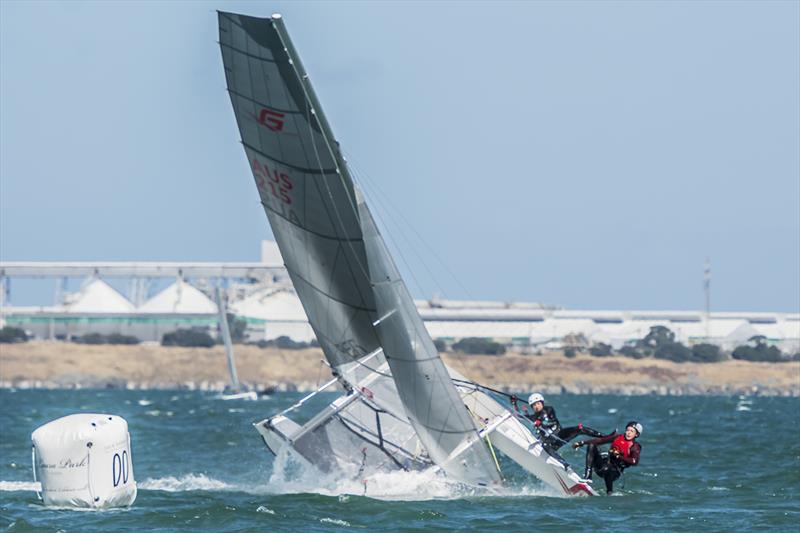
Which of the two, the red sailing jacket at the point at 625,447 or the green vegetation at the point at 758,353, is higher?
the green vegetation at the point at 758,353

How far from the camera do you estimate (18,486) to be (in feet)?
80.3

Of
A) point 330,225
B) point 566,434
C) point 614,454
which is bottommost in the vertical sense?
point 614,454

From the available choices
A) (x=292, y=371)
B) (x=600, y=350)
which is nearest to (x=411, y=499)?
(x=292, y=371)

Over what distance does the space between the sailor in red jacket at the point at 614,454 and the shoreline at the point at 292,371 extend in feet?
305

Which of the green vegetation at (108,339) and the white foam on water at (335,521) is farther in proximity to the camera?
the green vegetation at (108,339)

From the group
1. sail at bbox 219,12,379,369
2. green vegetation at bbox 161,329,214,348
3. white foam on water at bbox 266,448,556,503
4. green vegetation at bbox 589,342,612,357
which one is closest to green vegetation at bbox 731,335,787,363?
green vegetation at bbox 589,342,612,357

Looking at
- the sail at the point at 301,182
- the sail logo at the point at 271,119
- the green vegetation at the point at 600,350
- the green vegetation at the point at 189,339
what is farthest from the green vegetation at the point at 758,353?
the sail logo at the point at 271,119

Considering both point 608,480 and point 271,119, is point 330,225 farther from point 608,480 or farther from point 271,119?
point 608,480

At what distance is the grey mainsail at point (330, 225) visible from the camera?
20.2 metres

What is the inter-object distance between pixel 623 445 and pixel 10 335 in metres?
109

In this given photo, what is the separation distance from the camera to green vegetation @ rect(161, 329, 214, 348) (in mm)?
124812

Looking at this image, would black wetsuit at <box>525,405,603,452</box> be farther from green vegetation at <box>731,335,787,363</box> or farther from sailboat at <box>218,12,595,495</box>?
green vegetation at <box>731,335,787,363</box>

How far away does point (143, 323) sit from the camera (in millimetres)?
130875

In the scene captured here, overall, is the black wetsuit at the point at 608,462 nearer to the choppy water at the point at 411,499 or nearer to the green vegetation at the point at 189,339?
the choppy water at the point at 411,499
